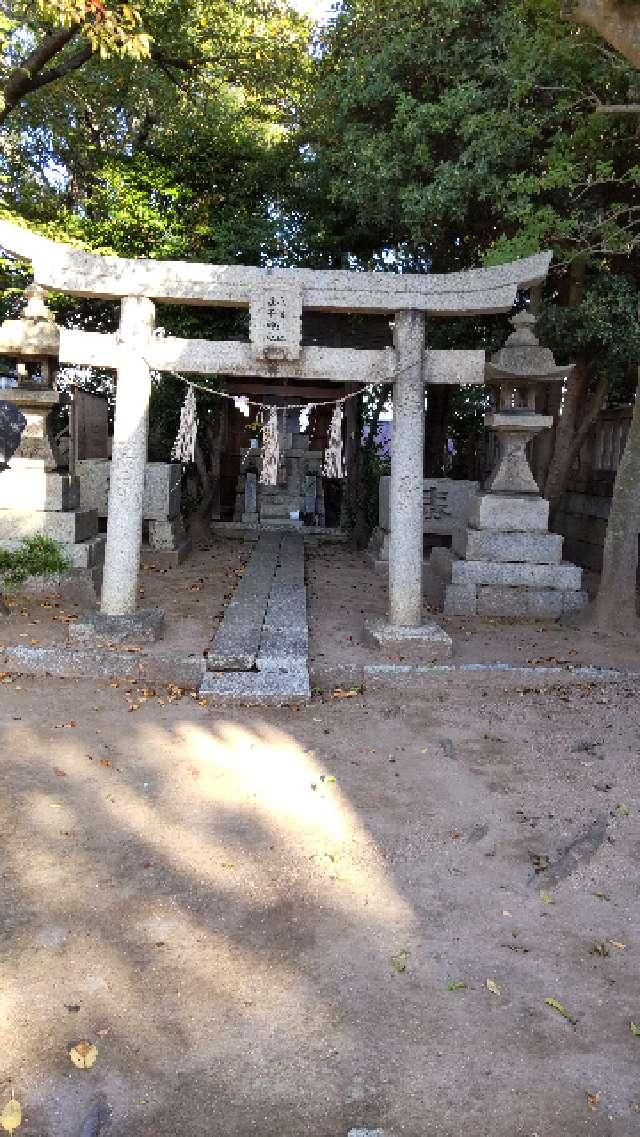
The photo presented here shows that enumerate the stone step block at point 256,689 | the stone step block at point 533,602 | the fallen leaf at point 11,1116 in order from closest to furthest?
the fallen leaf at point 11,1116 < the stone step block at point 256,689 < the stone step block at point 533,602

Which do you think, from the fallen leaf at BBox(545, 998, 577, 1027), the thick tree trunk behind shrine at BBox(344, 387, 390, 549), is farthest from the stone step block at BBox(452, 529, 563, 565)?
the fallen leaf at BBox(545, 998, 577, 1027)

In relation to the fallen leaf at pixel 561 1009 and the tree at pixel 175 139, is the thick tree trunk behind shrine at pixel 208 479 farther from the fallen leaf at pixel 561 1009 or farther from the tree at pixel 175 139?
the fallen leaf at pixel 561 1009

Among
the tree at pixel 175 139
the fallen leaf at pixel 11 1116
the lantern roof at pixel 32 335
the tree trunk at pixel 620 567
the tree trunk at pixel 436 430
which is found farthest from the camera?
the tree trunk at pixel 436 430

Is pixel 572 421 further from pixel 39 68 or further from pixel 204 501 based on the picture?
pixel 39 68

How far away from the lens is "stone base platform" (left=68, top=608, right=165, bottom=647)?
7969 millimetres

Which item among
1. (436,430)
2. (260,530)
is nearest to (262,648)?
(436,430)

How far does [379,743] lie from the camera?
6.38 metres

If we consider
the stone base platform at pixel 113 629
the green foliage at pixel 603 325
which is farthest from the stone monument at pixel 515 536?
the stone base platform at pixel 113 629

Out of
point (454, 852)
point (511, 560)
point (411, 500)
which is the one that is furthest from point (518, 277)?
point (454, 852)

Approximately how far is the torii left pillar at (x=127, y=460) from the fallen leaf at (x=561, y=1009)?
5782 millimetres

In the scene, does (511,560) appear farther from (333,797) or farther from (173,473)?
(173,473)

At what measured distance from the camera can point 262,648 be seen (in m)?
8.03

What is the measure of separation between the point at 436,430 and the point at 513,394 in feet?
17.5

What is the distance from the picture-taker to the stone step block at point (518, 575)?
10.3 meters
